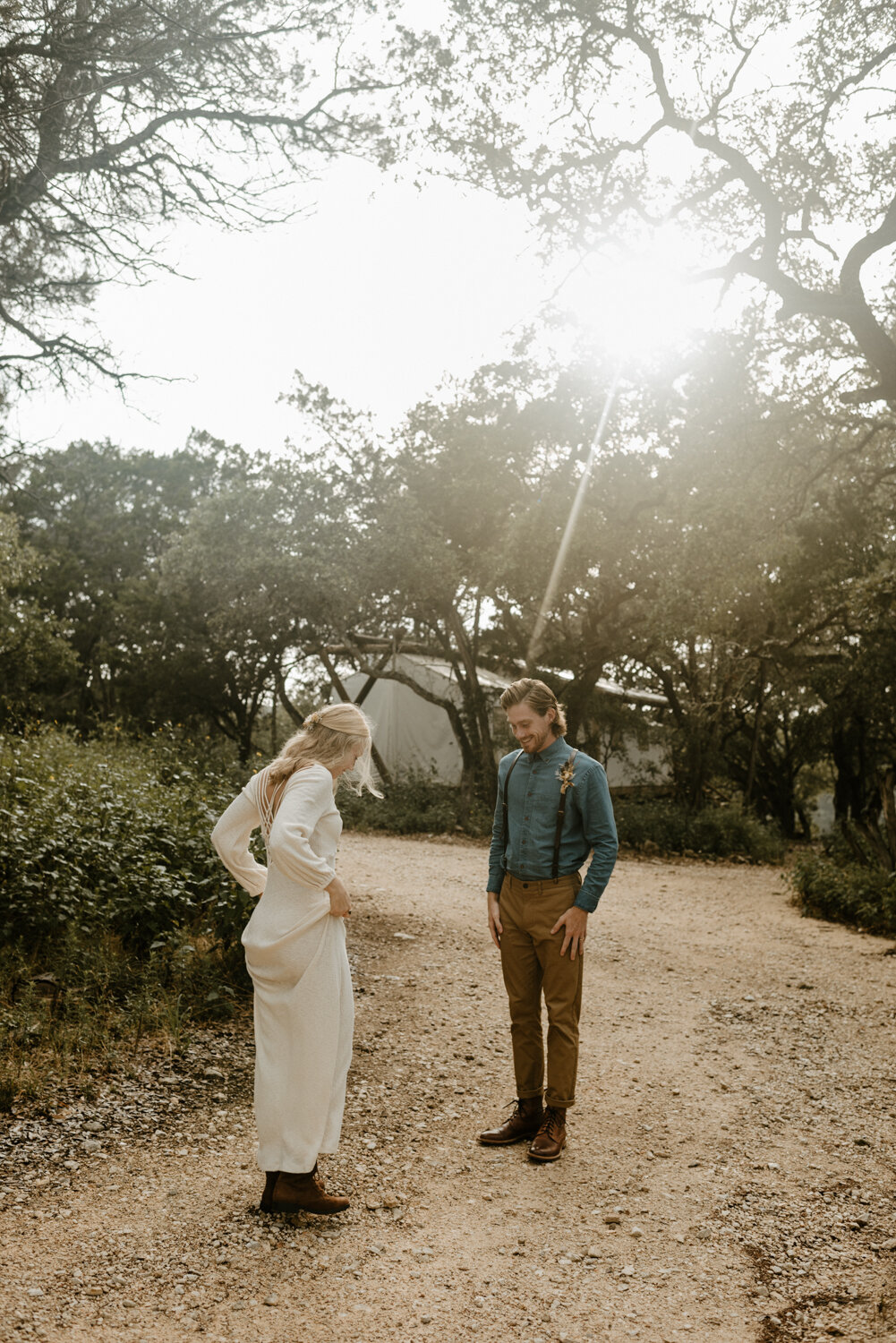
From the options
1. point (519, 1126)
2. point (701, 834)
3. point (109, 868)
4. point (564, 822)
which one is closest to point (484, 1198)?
point (519, 1126)

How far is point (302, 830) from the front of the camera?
329cm

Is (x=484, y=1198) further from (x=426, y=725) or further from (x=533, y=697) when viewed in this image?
(x=426, y=725)

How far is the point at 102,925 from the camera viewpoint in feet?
18.3

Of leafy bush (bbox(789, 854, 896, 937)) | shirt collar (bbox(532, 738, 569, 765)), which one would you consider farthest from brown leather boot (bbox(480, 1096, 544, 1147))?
leafy bush (bbox(789, 854, 896, 937))

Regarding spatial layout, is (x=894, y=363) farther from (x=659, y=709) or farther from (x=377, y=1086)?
(x=659, y=709)

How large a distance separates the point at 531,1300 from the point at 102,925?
11.1 feet

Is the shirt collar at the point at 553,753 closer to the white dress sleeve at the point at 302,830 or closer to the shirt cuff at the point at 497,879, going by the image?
the shirt cuff at the point at 497,879

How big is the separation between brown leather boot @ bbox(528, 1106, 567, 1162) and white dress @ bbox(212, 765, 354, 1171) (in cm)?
106

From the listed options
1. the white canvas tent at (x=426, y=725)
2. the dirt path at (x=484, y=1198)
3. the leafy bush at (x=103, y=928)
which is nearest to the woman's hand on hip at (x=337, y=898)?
the dirt path at (x=484, y=1198)

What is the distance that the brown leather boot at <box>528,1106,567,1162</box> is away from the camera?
4.02 metres

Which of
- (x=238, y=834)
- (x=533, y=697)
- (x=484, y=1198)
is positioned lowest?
(x=484, y=1198)

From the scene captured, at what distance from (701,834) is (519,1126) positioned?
1289cm

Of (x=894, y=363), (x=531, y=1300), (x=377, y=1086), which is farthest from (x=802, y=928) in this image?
(x=531, y=1300)

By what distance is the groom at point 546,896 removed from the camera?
13.5 feet
